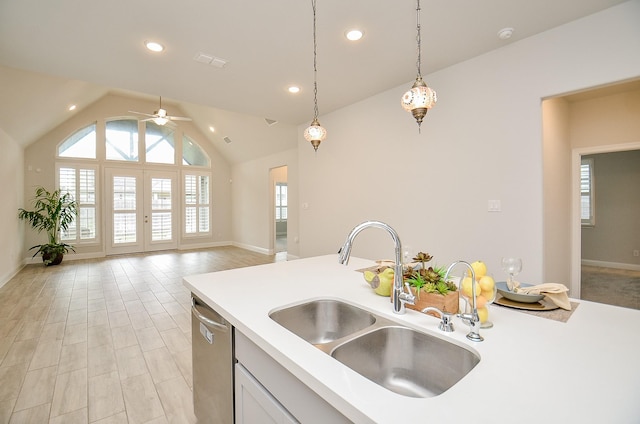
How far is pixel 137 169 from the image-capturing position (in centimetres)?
743

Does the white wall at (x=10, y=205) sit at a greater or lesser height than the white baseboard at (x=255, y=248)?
greater

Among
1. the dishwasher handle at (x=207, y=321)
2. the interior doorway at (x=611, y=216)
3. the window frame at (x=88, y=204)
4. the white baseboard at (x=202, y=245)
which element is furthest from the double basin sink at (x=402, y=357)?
the white baseboard at (x=202, y=245)

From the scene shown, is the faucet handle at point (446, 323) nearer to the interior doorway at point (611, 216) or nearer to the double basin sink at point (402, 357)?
the double basin sink at point (402, 357)

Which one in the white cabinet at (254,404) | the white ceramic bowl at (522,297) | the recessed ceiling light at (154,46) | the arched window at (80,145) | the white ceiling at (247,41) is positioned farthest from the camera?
the arched window at (80,145)

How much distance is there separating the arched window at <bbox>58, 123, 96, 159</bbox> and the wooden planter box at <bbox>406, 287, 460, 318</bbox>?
8300mm

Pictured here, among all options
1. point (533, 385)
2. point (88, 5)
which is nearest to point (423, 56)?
point (88, 5)

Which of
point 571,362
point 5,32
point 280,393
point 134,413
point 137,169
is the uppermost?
point 5,32

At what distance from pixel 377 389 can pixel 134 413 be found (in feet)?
6.26

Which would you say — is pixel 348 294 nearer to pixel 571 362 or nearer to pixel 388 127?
pixel 571 362

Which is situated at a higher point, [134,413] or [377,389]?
[377,389]

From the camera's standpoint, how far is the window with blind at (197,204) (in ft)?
27.2

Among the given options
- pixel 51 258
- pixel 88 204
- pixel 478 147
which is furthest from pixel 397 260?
pixel 88 204

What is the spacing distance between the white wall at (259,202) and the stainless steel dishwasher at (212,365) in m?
4.95

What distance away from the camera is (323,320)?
4.48ft
